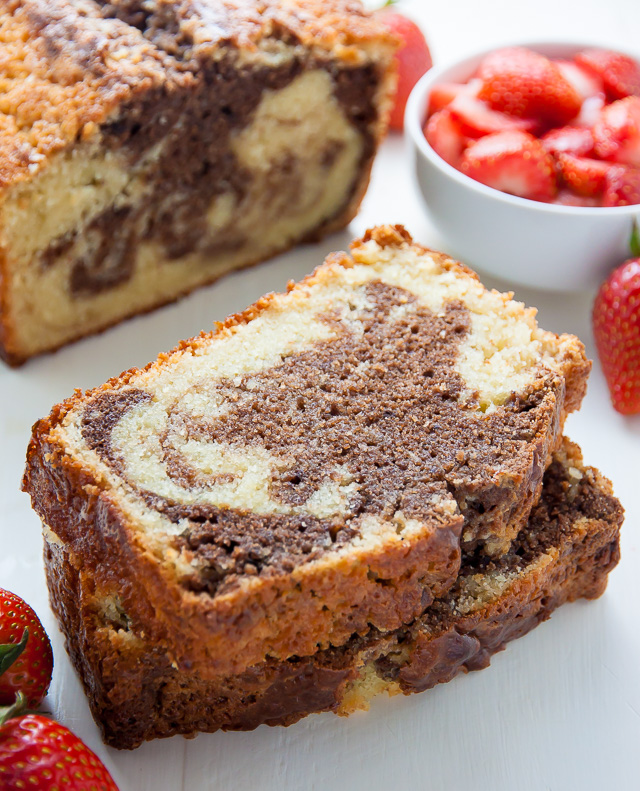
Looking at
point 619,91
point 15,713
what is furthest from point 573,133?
point 15,713

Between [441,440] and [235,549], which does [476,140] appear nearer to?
[441,440]

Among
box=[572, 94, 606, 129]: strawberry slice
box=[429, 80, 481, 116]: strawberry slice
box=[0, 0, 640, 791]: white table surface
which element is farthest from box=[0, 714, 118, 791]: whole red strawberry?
box=[572, 94, 606, 129]: strawberry slice

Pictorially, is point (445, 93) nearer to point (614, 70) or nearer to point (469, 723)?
point (614, 70)

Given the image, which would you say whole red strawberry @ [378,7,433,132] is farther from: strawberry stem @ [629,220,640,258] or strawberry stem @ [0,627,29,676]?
strawberry stem @ [0,627,29,676]

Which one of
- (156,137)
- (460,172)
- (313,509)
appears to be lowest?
(313,509)

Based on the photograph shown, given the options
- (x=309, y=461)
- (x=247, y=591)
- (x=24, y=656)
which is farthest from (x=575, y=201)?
(x=24, y=656)

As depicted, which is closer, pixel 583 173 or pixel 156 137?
pixel 156 137
